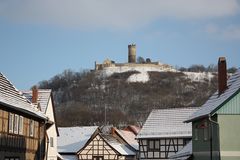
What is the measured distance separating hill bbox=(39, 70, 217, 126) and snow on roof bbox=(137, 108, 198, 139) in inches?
2756

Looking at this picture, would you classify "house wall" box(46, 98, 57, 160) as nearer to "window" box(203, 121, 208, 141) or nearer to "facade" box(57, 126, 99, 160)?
"facade" box(57, 126, 99, 160)

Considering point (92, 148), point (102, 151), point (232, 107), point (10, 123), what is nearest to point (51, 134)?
point (10, 123)

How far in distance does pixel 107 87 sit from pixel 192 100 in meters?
32.9

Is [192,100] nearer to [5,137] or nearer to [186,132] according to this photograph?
[186,132]

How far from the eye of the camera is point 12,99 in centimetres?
2866

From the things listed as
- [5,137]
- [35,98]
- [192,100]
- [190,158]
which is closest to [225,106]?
[190,158]

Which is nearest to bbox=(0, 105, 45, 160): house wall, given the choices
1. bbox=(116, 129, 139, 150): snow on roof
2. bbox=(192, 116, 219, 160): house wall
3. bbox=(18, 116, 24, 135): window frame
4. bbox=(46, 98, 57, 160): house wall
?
bbox=(18, 116, 24, 135): window frame

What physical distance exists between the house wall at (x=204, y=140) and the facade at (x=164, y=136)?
16.8m

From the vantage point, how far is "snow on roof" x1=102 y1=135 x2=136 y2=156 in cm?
5866

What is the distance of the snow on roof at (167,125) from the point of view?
164 ft

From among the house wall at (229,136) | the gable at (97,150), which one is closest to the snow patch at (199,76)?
the gable at (97,150)

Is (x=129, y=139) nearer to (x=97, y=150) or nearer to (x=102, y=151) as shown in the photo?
(x=102, y=151)

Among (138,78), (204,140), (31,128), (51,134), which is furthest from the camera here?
(138,78)

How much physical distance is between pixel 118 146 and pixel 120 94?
104 m
